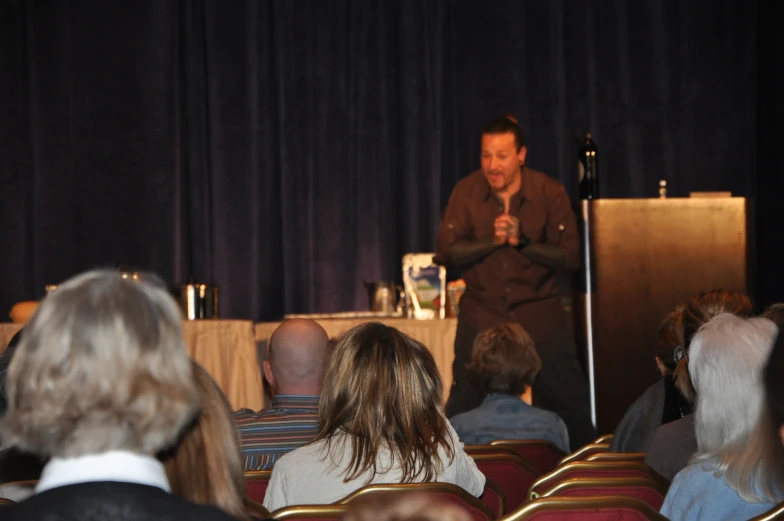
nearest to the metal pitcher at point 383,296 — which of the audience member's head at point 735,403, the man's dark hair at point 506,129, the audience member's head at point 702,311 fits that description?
the man's dark hair at point 506,129

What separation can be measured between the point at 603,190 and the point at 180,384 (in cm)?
673

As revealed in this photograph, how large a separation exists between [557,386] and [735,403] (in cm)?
328

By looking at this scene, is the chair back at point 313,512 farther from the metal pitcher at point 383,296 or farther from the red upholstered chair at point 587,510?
the metal pitcher at point 383,296

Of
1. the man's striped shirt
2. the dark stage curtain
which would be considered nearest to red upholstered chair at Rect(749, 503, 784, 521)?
the man's striped shirt

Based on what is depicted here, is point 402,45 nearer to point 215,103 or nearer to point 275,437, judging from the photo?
point 215,103

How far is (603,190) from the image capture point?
7.95 metres

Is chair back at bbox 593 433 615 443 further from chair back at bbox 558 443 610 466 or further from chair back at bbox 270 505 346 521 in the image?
chair back at bbox 270 505 346 521

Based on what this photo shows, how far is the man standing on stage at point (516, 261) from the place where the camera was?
18.7ft

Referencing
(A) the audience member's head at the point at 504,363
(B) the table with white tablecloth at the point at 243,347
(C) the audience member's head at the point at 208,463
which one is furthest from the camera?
(B) the table with white tablecloth at the point at 243,347

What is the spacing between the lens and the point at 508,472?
314 cm

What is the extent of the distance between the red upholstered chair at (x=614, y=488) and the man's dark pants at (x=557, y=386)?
9.72ft

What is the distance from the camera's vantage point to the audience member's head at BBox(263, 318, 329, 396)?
340cm

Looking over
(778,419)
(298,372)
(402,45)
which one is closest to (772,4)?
(402,45)

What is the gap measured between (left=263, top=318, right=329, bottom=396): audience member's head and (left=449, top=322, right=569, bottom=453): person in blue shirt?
28.7 inches
